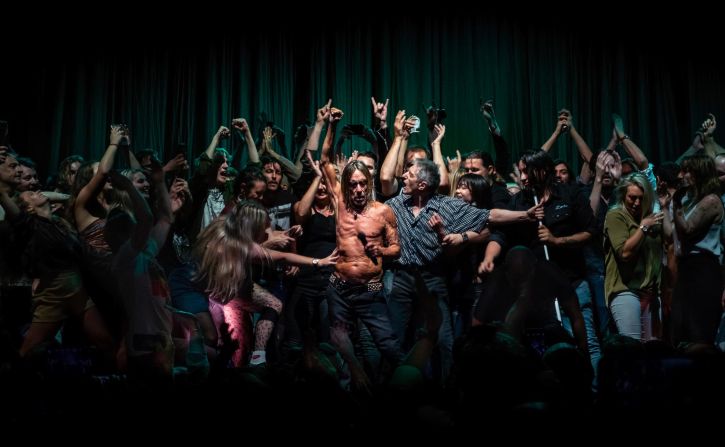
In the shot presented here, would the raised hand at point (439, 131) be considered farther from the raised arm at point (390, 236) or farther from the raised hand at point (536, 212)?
the raised arm at point (390, 236)

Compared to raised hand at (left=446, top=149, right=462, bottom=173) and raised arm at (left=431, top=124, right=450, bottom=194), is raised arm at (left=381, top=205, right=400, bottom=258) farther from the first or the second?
raised hand at (left=446, top=149, right=462, bottom=173)

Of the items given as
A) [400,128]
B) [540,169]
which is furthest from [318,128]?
[540,169]

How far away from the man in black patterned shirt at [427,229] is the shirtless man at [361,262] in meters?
0.18

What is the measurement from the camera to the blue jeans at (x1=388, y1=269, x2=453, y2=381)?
4926 mm

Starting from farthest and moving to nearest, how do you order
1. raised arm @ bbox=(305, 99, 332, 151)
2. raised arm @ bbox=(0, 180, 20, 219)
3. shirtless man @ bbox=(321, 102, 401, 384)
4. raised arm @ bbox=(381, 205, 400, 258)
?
1. raised arm @ bbox=(305, 99, 332, 151)
2. raised arm @ bbox=(381, 205, 400, 258)
3. shirtless man @ bbox=(321, 102, 401, 384)
4. raised arm @ bbox=(0, 180, 20, 219)

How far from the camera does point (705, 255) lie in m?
4.76

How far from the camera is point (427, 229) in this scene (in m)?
5.18

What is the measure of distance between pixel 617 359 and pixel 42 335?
325 cm

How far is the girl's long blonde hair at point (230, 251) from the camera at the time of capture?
5.03 metres

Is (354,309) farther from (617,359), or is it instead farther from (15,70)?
(15,70)

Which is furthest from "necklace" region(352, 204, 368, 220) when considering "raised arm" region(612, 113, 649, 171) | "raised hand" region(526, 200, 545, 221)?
"raised arm" region(612, 113, 649, 171)

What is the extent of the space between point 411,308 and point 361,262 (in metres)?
0.49

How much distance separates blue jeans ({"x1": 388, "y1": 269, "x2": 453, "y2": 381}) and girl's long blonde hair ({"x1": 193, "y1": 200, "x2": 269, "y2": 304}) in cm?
96

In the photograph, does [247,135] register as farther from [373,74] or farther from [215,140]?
[373,74]
